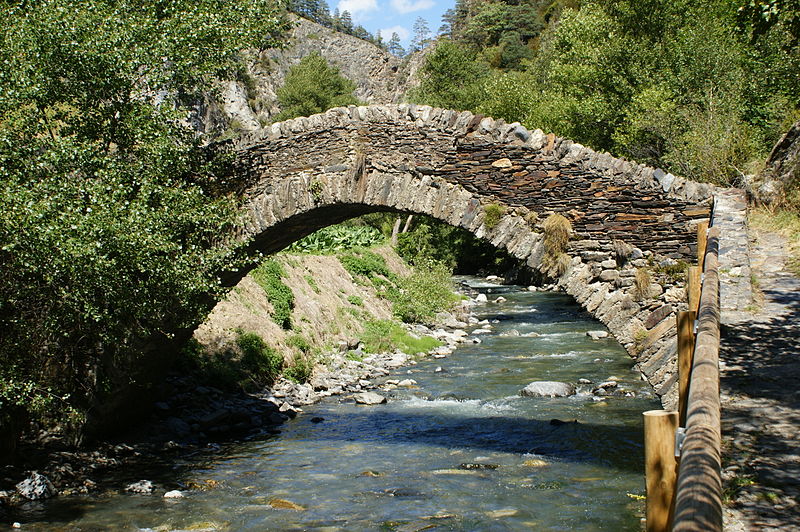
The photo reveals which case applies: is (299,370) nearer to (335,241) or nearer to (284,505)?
(284,505)

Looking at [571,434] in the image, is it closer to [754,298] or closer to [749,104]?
[754,298]

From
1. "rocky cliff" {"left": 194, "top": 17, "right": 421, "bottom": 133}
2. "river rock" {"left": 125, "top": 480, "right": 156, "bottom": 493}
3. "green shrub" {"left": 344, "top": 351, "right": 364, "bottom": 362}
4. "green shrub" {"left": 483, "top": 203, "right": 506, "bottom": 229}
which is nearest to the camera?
"river rock" {"left": 125, "top": 480, "right": 156, "bottom": 493}

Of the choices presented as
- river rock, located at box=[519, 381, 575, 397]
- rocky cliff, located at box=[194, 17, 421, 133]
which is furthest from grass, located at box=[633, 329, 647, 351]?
rocky cliff, located at box=[194, 17, 421, 133]

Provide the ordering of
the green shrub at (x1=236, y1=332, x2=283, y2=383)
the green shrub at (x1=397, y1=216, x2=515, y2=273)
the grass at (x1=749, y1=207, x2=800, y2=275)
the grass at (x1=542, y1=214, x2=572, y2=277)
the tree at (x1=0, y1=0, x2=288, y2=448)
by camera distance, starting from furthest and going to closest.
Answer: the green shrub at (x1=397, y1=216, x2=515, y2=273), the green shrub at (x1=236, y1=332, x2=283, y2=383), the grass at (x1=749, y1=207, x2=800, y2=275), the grass at (x1=542, y1=214, x2=572, y2=277), the tree at (x1=0, y1=0, x2=288, y2=448)

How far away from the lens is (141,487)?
874cm

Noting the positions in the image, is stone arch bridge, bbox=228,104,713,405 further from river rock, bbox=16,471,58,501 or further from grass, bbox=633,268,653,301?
river rock, bbox=16,471,58,501

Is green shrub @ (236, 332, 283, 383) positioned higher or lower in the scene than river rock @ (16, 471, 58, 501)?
higher

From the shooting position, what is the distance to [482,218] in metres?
9.48

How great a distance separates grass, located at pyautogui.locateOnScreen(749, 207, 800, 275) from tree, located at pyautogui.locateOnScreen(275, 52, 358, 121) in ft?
127

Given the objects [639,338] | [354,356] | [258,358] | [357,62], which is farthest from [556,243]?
[357,62]

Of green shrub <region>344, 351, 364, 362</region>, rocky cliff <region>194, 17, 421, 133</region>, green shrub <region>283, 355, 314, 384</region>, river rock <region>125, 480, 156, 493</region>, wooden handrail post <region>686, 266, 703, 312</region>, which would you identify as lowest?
river rock <region>125, 480, 156, 493</region>

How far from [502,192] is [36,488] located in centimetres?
663

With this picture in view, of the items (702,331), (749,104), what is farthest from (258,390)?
(749,104)

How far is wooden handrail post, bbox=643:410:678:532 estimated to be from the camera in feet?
8.35
